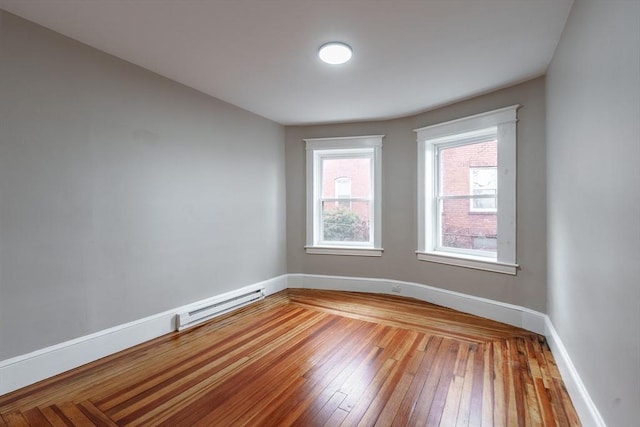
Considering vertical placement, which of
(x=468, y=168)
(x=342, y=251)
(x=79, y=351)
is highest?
(x=468, y=168)

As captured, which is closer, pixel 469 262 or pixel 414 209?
pixel 469 262

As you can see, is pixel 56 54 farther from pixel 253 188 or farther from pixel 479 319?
pixel 479 319

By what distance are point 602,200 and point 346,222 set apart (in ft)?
10.8

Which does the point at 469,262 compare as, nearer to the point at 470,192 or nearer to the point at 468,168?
the point at 470,192

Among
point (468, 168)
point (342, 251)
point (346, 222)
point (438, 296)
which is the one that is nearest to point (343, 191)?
point (346, 222)

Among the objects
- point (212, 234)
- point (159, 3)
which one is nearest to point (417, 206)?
point (212, 234)

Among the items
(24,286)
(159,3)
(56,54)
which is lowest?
(24,286)

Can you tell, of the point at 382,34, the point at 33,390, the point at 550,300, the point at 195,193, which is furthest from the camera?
the point at 195,193

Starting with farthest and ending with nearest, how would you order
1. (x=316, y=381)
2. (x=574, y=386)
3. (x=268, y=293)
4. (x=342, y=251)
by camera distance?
(x=342, y=251) < (x=268, y=293) < (x=316, y=381) < (x=574, y=386)

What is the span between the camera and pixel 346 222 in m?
4.65

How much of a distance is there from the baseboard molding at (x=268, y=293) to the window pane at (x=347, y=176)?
50.1 inches

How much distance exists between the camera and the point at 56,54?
2258mm

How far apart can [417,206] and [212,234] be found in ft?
8.50

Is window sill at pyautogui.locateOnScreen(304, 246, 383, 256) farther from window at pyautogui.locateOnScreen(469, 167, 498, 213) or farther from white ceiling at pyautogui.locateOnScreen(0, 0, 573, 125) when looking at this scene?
white ceiling at pyautogui.locateOnScreen(0, 0, 573, 125)
